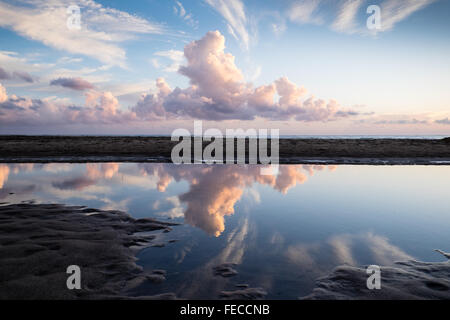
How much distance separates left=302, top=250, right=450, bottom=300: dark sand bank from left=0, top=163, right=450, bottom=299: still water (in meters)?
0.27

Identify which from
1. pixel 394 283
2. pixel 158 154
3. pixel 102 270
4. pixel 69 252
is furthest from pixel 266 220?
pixel 158 154

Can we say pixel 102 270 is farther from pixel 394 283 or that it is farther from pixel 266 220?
pixel 394 283

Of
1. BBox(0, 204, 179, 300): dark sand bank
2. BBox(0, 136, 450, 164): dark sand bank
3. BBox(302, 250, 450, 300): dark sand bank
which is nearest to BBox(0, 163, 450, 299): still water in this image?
BBox(302, 250, 450, 300): dark sand bank

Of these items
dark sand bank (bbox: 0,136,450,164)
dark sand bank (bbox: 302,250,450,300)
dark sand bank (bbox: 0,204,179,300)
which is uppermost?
dark sand bank (bbox: 0,136,450,164)

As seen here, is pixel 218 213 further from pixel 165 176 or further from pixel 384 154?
pixel 384 154

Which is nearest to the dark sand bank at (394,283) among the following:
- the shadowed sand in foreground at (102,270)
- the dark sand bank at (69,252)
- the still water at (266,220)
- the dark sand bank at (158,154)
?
the shadowed sand in foreground at (102,270)

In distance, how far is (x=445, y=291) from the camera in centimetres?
477

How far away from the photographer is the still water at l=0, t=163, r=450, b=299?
5.30 metres

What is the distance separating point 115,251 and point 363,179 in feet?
55.1

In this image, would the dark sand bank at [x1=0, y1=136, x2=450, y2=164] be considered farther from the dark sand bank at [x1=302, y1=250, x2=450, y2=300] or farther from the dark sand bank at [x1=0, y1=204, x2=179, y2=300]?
the dark sand bank at [x1=302, y1=250, x2=450, y2=300]

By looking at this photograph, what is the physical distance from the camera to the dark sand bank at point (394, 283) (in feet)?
15.0

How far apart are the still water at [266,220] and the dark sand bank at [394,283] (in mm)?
270
